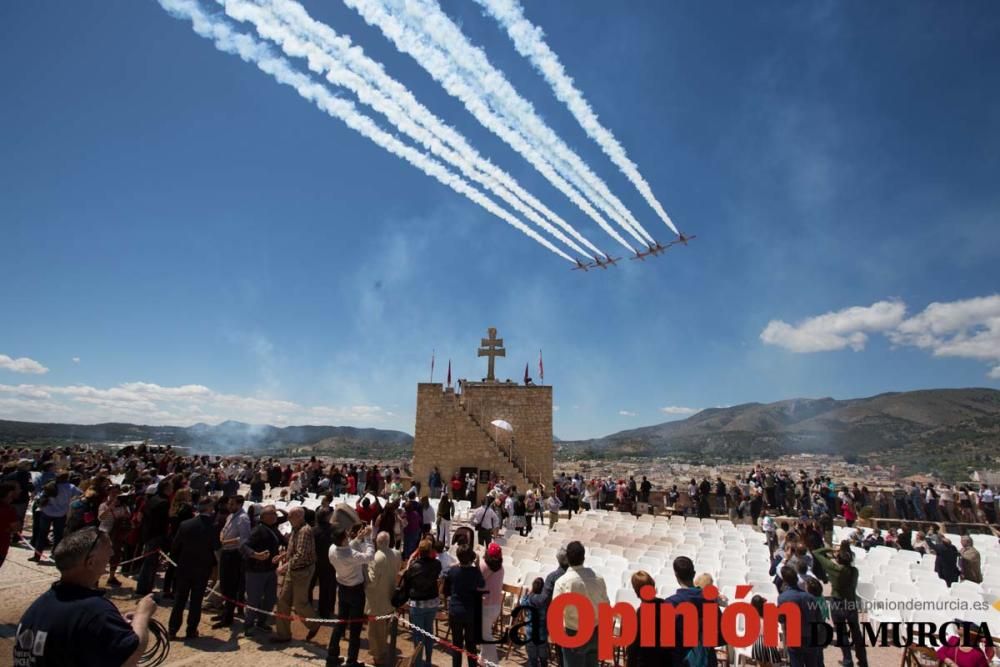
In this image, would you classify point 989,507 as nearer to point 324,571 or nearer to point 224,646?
point 324,571

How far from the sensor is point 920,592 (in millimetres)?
7859

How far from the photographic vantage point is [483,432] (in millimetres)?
22531

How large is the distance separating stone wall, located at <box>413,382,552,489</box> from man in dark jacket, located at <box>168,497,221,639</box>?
53.4 ft

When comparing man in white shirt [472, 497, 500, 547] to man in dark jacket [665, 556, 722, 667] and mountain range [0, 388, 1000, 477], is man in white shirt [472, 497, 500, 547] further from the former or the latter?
mountain range [0, 388, 1000, 477]

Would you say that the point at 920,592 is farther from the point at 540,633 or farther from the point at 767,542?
the point at 540,633

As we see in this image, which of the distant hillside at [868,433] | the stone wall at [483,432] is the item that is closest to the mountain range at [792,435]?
the distant hillside at [868,433]

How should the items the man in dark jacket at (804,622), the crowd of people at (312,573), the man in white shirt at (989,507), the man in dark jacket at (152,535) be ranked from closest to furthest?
the crowd of people at (312,573) < the man in dark jacket at (804,622) < the man in dark jacket at (152,535) < the man in white shirt at (989,507)

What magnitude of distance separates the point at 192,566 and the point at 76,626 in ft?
14.6

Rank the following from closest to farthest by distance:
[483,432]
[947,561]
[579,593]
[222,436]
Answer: [579,593]
[947,561]
[483,432]
[222,436]

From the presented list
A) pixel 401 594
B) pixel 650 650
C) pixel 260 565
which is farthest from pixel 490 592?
pixel 260 565

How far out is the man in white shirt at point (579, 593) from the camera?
4504 mm

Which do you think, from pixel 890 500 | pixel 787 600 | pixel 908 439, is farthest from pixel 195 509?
pixel 908 439

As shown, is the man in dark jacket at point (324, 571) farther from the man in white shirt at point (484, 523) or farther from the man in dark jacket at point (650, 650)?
the man in white shirt at point (484, 523)

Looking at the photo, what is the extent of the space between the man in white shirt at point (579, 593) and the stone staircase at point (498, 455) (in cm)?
1719
